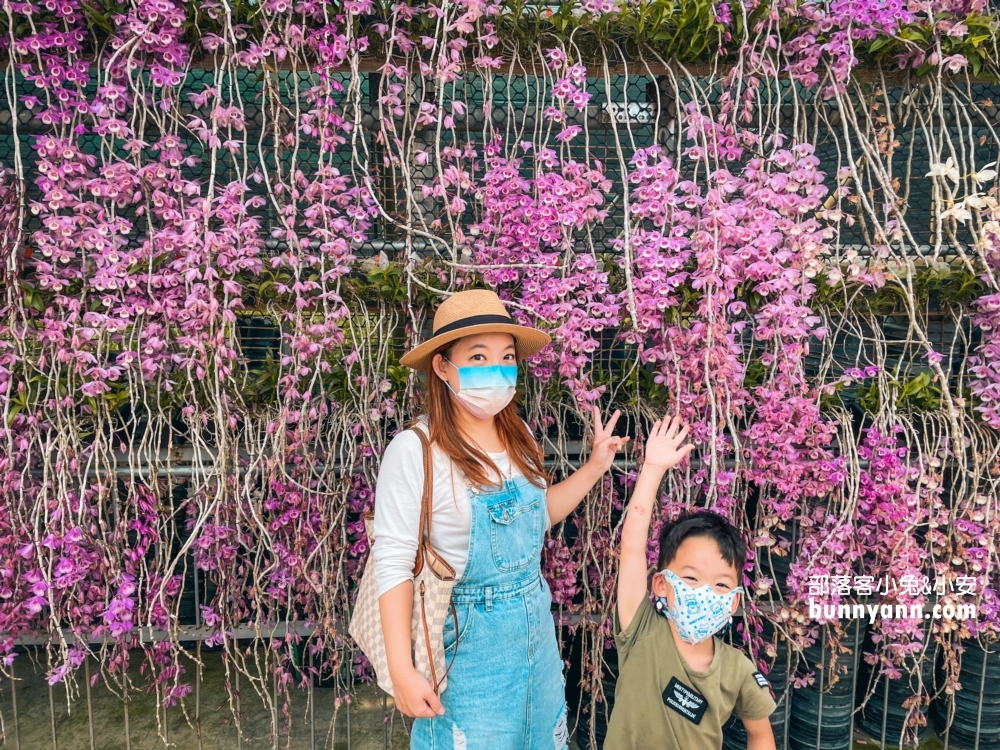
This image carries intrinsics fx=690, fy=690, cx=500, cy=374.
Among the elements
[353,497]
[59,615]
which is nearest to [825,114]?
[353,497]

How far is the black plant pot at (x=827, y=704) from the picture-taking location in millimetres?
2715

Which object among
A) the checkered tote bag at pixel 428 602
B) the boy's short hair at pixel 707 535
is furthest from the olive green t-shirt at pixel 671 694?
the checkered tote bag at pixel 428 602

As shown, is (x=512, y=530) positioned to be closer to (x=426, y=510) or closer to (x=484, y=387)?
(x=426, y=510)

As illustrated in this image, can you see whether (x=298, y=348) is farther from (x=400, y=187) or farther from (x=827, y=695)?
(x=827, y=695)

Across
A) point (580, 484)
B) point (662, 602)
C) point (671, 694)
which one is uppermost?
point (580, 484)

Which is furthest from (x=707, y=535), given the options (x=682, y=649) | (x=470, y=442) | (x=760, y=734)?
(x=470, y=442)

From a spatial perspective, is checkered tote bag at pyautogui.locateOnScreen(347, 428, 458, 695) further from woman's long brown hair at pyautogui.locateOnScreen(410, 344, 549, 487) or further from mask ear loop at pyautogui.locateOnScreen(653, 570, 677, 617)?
mask ear loop at pyautogui.locateOnScreen(653, 570, 677, 617)

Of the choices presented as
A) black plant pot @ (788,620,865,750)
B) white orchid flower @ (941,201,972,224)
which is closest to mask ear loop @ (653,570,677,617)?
black plant pot @ (788,620,865,750)

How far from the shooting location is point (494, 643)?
5.81 ft

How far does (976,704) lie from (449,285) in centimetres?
272

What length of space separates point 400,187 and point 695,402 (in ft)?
4.27

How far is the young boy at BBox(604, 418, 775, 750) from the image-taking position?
5.95 ft

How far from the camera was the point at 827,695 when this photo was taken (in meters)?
2.74

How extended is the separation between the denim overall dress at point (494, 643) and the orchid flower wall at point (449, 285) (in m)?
0.69
